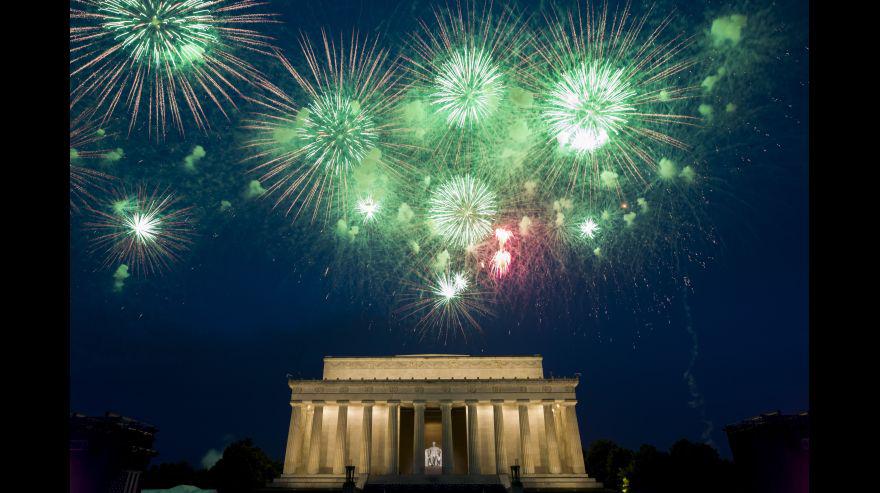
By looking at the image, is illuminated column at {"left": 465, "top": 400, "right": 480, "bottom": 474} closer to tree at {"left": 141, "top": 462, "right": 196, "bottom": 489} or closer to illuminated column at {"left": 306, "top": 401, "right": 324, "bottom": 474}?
illuminated column at {"left": 306, "top": 401, "right": 324, "bottom": 474}

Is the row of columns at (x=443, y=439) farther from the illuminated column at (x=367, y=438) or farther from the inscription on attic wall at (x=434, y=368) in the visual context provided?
the inscription on attic wall at (x=434, y=368)

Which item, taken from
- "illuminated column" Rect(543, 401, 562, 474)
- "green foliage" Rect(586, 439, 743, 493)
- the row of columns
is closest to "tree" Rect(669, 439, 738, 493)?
"green foliage" Rect(586, 439, 743, 493)

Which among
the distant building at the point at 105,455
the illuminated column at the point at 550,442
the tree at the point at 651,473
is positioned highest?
the illuminated column at the point at 550,442

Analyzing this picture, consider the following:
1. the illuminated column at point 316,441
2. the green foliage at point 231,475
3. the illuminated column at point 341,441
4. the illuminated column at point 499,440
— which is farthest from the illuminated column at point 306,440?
the illuminated column at point 499,440
